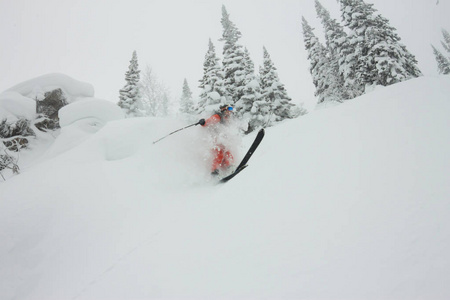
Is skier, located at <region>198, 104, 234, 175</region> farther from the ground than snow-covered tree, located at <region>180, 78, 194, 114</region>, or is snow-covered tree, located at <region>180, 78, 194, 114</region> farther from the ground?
snow-covered tree, located at <region>180, 78, 194, 114</region>

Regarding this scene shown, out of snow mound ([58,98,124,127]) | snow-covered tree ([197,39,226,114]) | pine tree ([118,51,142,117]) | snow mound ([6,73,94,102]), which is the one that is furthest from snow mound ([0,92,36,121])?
snow-covered tree ([197,39,226,114])

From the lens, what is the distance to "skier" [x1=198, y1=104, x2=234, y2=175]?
612 centimetres

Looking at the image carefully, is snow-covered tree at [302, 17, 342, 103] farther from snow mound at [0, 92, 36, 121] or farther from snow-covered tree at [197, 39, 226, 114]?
snow mound at [0, 92, 36, 121]

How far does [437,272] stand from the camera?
103cm

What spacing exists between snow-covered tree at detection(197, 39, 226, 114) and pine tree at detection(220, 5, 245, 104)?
1.21m

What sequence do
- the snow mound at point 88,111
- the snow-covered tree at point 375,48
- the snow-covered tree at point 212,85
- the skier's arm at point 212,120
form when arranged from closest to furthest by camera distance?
the skier's arm at point 212,120
the snow mound at point 88,111
the snow-covered tree at point 375,48
the snow-covered tree at point 212,85

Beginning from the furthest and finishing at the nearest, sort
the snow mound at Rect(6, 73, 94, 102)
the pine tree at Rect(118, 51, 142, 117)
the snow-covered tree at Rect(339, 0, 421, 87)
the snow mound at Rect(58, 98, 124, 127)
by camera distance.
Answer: the pine tree at Rect(118, 51, 142, 117), the snow-covered tree at Rect(339, 0, 421, 87), the snow mound at Rect(6, 73, 94, 102), the snow mound at Rect(58, 98, 124, 127)

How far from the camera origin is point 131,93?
2102 cm

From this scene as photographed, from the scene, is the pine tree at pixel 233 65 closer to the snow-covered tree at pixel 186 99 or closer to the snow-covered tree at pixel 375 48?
the snow-covered tree at pixel 375 48

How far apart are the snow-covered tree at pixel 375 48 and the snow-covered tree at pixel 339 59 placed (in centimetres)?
135

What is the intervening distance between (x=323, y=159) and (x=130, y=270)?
2961mm

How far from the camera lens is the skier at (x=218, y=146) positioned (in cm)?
612

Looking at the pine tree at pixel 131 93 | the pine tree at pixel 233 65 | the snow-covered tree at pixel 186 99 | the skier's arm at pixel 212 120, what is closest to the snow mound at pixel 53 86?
the pine tree at pixel 131 93

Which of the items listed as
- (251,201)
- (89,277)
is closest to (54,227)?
(89,277)
